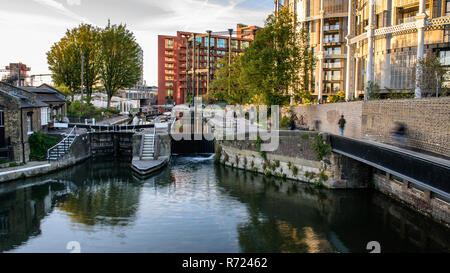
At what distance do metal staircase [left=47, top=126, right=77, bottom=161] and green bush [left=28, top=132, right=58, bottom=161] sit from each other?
0.60 m

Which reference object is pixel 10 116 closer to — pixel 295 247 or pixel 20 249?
pixel 20 249

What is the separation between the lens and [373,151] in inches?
750

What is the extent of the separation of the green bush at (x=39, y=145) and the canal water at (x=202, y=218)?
3602 millimetres

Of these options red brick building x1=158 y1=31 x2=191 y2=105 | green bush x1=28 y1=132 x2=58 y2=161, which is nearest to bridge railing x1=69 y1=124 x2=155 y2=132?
green bush x1=28 y1=132 x2=58 y2=161

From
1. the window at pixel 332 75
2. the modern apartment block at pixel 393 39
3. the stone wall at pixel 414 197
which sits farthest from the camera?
the window at pixel 332 75

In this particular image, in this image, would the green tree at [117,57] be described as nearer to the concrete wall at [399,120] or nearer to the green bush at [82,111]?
the green bush at [82,111]

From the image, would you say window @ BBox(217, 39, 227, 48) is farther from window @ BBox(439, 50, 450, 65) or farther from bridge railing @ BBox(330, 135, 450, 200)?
bridge railing @ BBox(330, 135, 450, 200)

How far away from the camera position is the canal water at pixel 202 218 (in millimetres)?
17172

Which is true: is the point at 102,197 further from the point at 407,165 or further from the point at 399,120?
the point at 399,120

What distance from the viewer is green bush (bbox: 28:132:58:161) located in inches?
1298

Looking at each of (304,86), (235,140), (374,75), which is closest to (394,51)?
(374,75)

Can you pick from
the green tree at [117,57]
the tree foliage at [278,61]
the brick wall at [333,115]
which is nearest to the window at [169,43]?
the green tree at [117,57]

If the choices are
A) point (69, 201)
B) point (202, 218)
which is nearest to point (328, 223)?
point (202, 218)

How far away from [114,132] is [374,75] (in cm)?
3015
